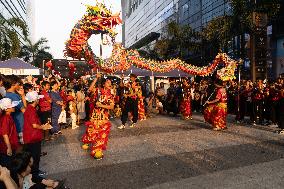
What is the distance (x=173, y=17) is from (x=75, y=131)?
42.1 m

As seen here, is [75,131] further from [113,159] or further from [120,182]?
[120,182]

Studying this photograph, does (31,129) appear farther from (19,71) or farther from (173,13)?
(173,13)

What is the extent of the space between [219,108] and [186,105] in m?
4.24

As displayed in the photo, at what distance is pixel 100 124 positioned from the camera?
8438 mm

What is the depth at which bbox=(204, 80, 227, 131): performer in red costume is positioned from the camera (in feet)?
41.3

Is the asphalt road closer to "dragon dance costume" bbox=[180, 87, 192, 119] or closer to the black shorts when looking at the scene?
the black shorts

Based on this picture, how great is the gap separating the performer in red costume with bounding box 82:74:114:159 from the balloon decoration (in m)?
4.28

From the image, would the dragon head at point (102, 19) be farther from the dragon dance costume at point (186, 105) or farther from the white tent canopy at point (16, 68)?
the dragon dance costume at point (186, 105)

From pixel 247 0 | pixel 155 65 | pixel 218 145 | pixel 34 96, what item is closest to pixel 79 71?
pixel 155 65

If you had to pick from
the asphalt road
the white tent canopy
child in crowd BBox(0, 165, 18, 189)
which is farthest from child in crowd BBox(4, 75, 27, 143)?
the white tent canopy

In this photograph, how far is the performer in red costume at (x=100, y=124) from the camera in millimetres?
8328

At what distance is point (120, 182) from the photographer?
252 inches

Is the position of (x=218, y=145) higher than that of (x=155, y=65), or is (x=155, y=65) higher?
(x=155, y=65)

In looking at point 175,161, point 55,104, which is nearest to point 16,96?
point 175,161
